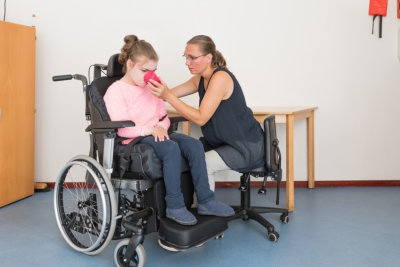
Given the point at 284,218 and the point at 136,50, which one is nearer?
the point at 136,50

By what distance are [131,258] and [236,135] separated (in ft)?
2.69

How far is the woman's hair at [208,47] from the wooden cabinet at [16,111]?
52.7 inches

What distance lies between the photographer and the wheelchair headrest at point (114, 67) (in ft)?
7.13

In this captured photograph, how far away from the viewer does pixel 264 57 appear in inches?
138

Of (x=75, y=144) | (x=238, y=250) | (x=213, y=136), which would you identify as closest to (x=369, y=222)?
(x=238, y=250)

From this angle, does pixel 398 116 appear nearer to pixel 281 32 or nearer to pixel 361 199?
pixel 361 199

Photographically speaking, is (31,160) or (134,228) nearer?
(134,228)

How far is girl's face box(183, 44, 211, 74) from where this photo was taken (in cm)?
233

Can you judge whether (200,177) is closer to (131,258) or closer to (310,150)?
(131,258)

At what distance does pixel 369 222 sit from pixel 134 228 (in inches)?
57.9

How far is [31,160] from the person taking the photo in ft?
10.7

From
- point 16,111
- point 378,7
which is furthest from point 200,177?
point 378,7

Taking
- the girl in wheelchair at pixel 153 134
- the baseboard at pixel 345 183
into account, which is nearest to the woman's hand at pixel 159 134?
the girl in wheelchair at pixel 153 134

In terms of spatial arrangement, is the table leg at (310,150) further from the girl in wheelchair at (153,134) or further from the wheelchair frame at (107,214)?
the wheelchair frame at (107,214)
